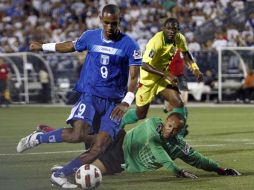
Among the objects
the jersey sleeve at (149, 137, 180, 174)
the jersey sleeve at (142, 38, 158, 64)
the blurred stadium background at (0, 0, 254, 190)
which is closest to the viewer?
the jersey sleeve at (149, 137, 180, 174)

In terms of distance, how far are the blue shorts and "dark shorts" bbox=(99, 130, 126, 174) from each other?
0.37 m

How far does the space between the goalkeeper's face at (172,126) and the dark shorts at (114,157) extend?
0.84 m

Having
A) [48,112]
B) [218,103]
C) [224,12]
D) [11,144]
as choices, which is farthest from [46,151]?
[224,12]

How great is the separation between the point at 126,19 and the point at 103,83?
2466 cm

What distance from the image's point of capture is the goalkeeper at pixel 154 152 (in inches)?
443

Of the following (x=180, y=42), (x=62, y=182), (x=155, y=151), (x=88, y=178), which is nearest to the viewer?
(x=88, y=178)

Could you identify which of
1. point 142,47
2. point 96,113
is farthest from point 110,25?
point 142,47

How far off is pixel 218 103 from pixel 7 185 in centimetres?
2090

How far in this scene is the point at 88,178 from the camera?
1009 centimetres

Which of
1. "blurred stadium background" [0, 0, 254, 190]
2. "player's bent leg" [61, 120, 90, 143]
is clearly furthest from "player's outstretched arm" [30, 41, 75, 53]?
"blurred stadium background" [0, 0, 254, 190]

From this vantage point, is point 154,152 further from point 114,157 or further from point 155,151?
point 114,157

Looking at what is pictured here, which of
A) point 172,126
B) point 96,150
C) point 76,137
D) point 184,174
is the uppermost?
point 172,126

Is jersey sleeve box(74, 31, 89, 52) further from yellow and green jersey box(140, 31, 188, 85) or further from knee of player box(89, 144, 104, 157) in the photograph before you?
yellow and green jersey box(140, 31, 188, 85)

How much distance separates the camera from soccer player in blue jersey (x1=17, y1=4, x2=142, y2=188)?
11.2 metres
